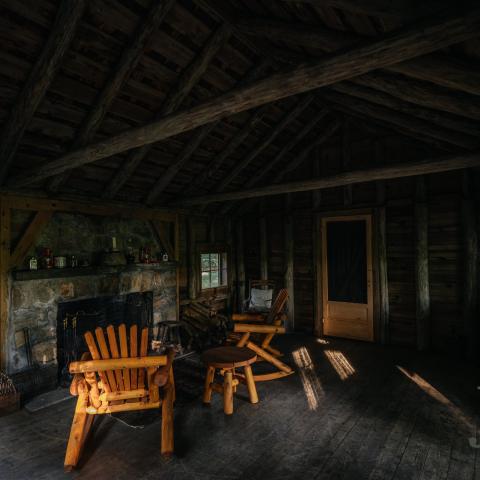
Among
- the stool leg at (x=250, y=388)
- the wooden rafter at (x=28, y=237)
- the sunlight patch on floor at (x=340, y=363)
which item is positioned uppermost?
the wooden rafter at (x=28, y=237)

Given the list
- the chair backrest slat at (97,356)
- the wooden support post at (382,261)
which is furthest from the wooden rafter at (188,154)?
the chair backrest slat at (97,356)

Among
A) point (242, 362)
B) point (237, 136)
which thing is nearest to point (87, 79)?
point (237, 136)

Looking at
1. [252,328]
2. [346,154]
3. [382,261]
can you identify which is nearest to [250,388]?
[252,328]

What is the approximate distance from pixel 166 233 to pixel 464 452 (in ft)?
17.6

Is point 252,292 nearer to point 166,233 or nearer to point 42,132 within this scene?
point 166,233

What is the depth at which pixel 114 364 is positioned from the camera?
2.78 meters

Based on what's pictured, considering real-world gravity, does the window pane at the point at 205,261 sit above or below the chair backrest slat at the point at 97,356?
above

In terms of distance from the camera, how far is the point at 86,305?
507cm

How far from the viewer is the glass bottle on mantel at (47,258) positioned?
4.55 metres

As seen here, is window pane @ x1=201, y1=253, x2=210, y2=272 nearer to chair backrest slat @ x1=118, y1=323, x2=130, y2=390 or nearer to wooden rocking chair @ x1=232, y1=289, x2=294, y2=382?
wooden rocking chair @ x1=232, y1=289, x2=294, y2=382

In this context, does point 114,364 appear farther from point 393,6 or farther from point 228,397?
point 393,6

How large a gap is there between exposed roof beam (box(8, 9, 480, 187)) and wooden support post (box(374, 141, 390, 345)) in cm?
446

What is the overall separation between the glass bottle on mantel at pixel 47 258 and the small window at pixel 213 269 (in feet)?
10.8

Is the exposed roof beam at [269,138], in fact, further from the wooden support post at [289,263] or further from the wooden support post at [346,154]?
the wooden support post at [289,263]
